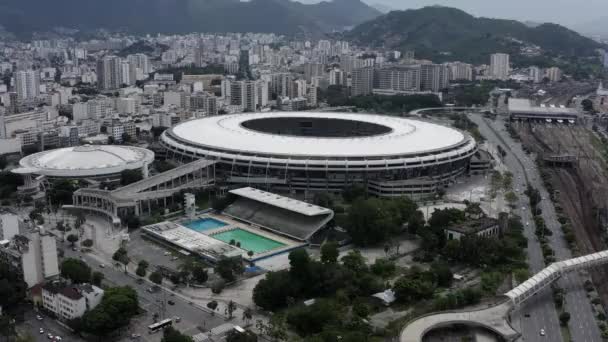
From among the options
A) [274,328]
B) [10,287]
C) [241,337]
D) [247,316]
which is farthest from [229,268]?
[10,287]

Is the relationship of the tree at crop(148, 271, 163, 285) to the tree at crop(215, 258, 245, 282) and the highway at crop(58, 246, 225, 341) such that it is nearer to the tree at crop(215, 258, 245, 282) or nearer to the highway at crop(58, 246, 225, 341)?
the highway at crop(58, 246, 225, 341)

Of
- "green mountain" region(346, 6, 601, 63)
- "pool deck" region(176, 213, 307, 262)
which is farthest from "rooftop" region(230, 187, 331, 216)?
"green mountain" region(346, 6, 601, 63)

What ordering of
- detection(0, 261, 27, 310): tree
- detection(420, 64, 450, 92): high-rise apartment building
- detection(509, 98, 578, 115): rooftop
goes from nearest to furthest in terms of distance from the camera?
detection(0, 261, 27, 310): tree < detection(509, 98, 578, 115): rooftop < detection(420, 64, 450, 92): high-rise apartment building

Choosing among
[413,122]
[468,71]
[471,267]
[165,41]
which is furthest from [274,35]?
[471,267]

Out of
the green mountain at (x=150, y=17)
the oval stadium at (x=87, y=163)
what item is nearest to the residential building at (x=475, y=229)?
the oval stadium at (x=87, y=163)

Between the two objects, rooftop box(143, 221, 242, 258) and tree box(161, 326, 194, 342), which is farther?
rooftop box(143, 221, 242, 258)

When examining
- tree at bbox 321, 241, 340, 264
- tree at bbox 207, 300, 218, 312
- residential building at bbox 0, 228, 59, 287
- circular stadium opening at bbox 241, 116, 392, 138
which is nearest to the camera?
tree at bbox 207, 300, 218, 312
